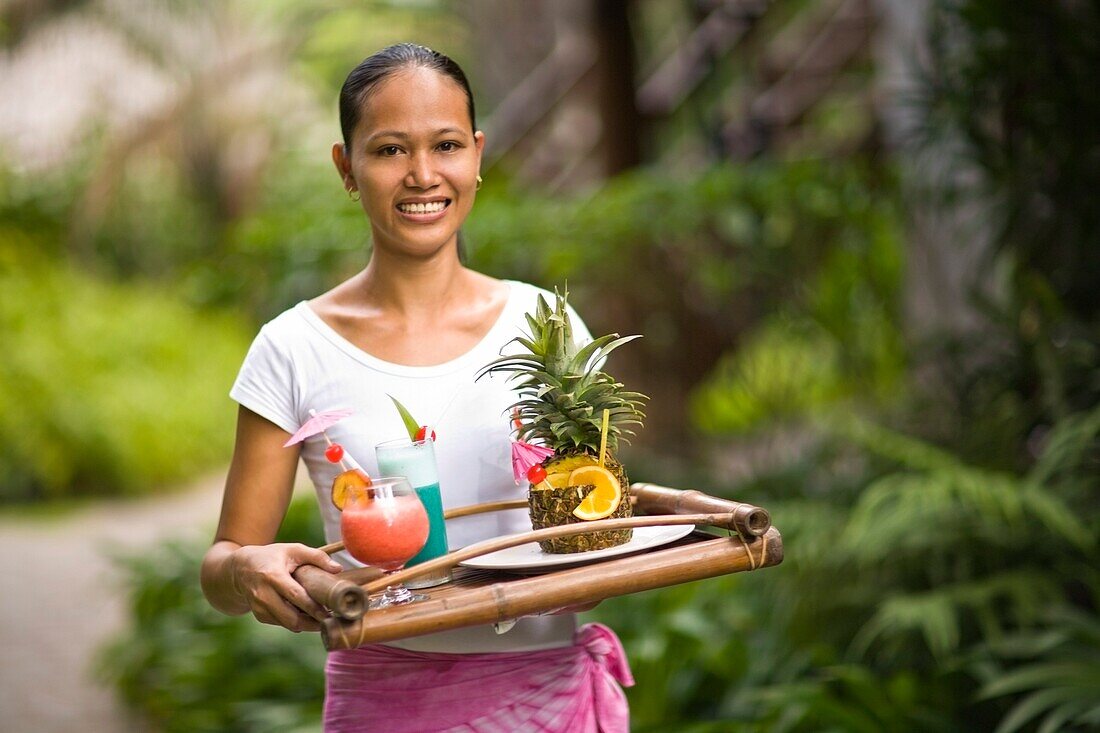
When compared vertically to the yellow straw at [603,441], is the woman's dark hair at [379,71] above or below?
above

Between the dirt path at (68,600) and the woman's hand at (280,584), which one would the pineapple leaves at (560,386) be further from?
the dirt path at (68,600)

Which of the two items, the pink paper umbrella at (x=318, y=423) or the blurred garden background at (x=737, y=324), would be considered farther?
the blurred garden background at (x=737, y=324)

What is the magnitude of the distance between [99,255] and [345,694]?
12.2 metres

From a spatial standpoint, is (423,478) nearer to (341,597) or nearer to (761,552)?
(341,597)

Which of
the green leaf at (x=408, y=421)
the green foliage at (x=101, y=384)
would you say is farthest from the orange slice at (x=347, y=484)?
the green foliage at (x=101, y=384)

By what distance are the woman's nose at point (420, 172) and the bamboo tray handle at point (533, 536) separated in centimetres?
55

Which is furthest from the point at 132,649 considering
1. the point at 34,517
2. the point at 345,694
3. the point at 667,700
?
the point at 345,694

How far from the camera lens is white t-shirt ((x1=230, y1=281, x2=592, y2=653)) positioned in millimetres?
1952

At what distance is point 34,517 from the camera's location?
30.9 feet

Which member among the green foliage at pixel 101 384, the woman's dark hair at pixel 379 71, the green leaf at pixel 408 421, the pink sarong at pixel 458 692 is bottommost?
the pink sarong at pixel 458 692

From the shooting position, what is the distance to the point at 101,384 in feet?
34.9

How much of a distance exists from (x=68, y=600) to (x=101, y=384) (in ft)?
11.2

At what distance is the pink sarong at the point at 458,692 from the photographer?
199 cm

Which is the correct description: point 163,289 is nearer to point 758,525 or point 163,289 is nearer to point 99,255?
point 99,255
